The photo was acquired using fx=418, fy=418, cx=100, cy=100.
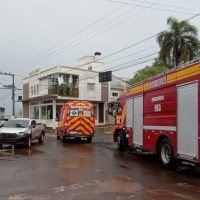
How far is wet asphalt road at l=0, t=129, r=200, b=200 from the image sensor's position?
906cm

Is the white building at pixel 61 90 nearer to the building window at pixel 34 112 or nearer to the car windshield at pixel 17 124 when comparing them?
the building window at pixel 34 112

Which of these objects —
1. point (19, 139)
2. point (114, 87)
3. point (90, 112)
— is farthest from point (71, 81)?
point (19, 139)

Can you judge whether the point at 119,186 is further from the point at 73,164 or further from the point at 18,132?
the point at 18,132

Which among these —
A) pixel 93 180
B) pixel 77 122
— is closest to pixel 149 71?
pixel 77 122

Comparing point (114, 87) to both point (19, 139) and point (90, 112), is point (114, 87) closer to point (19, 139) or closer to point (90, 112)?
point (90, 112)

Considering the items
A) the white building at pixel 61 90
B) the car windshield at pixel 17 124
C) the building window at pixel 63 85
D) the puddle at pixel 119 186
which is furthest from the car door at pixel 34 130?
the building window at pixel 63 85

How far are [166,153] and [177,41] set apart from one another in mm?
22386

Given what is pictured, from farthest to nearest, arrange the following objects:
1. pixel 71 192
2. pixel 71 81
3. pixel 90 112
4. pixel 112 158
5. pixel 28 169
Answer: pixel 71 81, pixel 90 112, pixel 112 158, pixel 28 169, pixel 71 192

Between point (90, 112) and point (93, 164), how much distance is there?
1276 cm

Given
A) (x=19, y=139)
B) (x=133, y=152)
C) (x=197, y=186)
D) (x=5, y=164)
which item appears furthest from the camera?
(x=19, y=139)

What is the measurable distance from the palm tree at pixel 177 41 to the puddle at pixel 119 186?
2469 centimetres

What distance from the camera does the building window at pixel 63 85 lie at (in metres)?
50.3

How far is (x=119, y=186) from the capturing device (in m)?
10.0

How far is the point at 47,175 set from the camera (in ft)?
38.6
